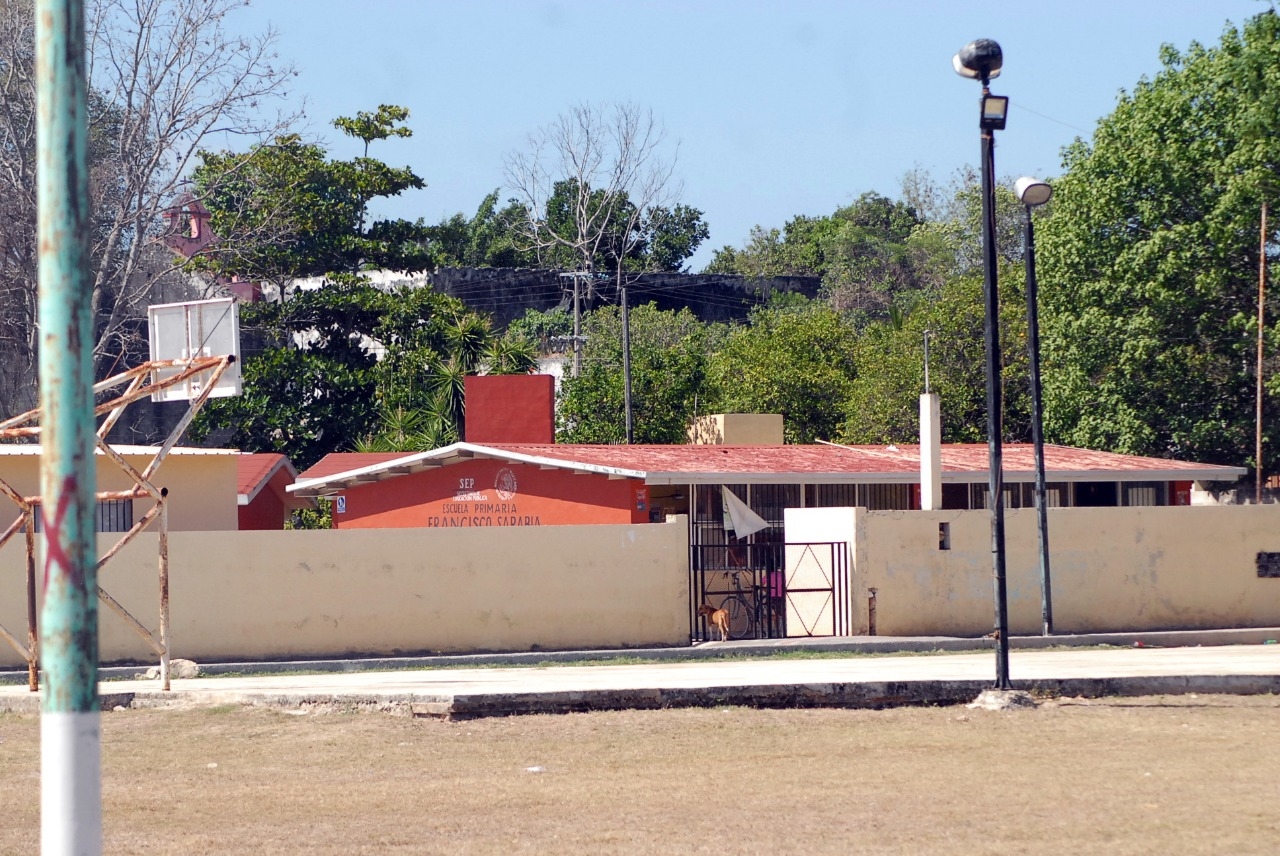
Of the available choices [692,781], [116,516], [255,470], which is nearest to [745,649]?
[692,781]

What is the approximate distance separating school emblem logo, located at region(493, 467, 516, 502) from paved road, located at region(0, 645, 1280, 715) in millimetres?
7555

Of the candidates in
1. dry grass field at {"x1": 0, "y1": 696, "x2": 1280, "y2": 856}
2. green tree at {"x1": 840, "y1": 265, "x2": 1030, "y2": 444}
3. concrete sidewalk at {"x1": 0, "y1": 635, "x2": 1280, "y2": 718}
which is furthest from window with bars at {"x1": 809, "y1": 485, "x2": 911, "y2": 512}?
green tree at {"x1": 840, "y1": 265, "x2": 1030, "y2": 444}

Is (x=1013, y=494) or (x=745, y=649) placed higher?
(x=1013, y=494)

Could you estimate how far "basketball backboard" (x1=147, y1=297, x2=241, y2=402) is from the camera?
17906 mm

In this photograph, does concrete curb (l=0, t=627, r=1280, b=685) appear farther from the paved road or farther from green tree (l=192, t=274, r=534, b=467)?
green tree (l=192, t=274, r=534, b=467)

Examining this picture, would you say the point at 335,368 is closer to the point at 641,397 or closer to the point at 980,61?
the point at 641,397

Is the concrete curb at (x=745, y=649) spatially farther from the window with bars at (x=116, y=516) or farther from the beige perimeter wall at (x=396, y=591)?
the window with bars at (x=116, y=516)

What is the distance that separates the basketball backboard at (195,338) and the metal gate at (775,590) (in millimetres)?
8216

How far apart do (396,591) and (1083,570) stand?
1104cm

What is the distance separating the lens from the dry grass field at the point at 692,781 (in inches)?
351

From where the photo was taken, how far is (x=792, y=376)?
4466 centimetres

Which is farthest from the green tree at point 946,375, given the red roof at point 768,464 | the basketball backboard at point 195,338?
the basketball backboard at point 195,338

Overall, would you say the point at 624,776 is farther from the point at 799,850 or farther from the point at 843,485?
the point at 843,485

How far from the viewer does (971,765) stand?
11.5 m
